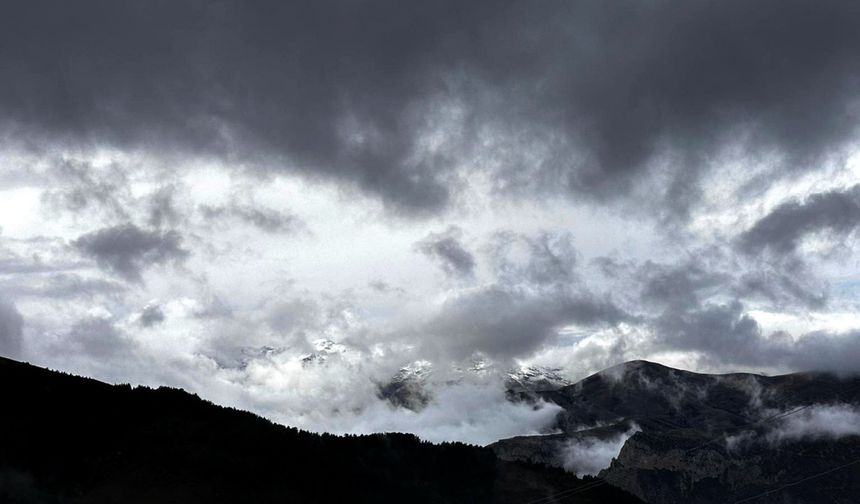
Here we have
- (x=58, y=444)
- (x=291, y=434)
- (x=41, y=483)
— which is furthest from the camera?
(x=291, y=434)

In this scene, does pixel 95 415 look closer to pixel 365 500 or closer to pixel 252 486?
pixel 252 486

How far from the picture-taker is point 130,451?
5261 inches

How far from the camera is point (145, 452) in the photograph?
134 meters

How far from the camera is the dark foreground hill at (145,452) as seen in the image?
12181 centimetres

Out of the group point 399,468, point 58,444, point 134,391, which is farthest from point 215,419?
point 399,468

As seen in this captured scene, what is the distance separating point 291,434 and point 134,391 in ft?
119

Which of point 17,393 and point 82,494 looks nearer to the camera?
point 82,494

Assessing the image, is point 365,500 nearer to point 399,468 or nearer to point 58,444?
point 399,468

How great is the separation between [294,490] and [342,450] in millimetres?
37280

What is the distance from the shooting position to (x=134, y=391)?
156m

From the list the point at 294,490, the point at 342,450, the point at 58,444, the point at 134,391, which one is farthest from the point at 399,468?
the point at 58,444

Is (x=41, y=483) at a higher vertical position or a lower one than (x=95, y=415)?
lower

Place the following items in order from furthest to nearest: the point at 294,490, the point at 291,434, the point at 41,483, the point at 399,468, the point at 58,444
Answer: the point at 399,468, the point at 291,434, the point at 294,490, the point at 58,444, the point at 41,483

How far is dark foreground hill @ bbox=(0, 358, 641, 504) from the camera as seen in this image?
400 feet
